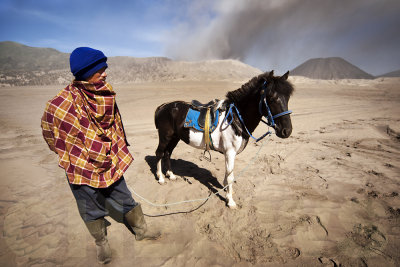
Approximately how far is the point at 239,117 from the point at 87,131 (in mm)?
2216

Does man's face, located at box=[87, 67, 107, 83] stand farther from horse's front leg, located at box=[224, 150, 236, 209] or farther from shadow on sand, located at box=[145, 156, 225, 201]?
shadow on sand, located at box=[145, 156, 225, 201]

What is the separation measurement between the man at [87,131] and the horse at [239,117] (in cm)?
160

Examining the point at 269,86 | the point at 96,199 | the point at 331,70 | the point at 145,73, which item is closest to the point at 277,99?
the point at 269,86

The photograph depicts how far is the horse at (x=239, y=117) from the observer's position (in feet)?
8.61

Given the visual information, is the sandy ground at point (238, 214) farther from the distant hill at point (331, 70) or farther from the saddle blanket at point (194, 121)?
the distant hill at point (331, 70)

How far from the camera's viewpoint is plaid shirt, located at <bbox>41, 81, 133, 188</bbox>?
170 centimetres

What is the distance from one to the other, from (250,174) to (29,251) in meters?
4.25

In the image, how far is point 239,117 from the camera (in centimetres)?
296

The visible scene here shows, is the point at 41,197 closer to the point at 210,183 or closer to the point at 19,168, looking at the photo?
the point at 19,168

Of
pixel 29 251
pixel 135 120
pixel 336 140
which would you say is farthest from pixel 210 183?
pixel 135 120

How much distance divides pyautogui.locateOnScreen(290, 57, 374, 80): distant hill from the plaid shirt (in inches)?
5607

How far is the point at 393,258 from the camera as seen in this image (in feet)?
7.30

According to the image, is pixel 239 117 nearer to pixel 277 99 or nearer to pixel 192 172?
pixel 277 99

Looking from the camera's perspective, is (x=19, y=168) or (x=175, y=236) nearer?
(x=175, y=236)
